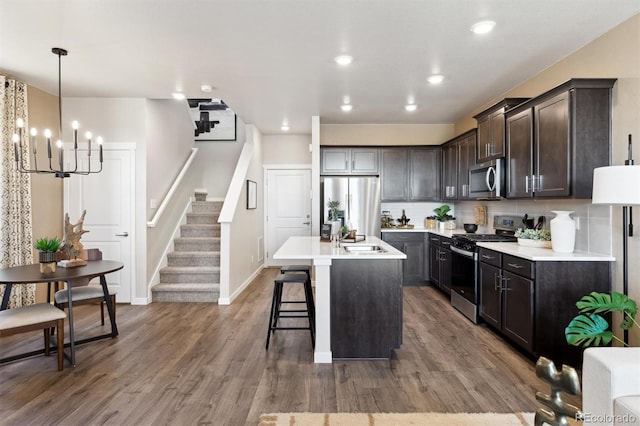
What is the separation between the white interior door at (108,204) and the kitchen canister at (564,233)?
4.71m

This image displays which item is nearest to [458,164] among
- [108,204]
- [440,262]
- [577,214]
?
[440,262]

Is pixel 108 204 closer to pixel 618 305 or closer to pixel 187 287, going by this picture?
pixel 187 287

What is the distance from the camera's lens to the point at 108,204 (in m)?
4.73

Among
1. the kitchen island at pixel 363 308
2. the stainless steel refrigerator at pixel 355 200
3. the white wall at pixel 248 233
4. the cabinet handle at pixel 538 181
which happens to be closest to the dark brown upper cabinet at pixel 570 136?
the cabinet handle at pixel 538 181

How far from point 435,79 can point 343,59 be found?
3.95ft

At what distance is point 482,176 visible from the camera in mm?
4328

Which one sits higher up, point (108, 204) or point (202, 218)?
point (108, 204)

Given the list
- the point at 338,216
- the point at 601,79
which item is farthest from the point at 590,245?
the point at 338,216

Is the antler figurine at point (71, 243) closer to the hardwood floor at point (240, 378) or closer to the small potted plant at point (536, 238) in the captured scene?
the hardwood floor at point (240, 378)

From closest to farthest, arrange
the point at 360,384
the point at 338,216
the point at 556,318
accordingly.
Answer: the point at 360,384, the point at 556,318, the point at 338,216

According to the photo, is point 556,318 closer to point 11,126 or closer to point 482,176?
point 482,176

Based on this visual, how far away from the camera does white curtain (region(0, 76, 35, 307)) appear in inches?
147

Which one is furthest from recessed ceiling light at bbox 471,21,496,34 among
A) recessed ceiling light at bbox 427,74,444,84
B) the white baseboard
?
the white baseboard

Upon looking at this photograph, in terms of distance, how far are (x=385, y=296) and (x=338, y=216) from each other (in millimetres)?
2613
